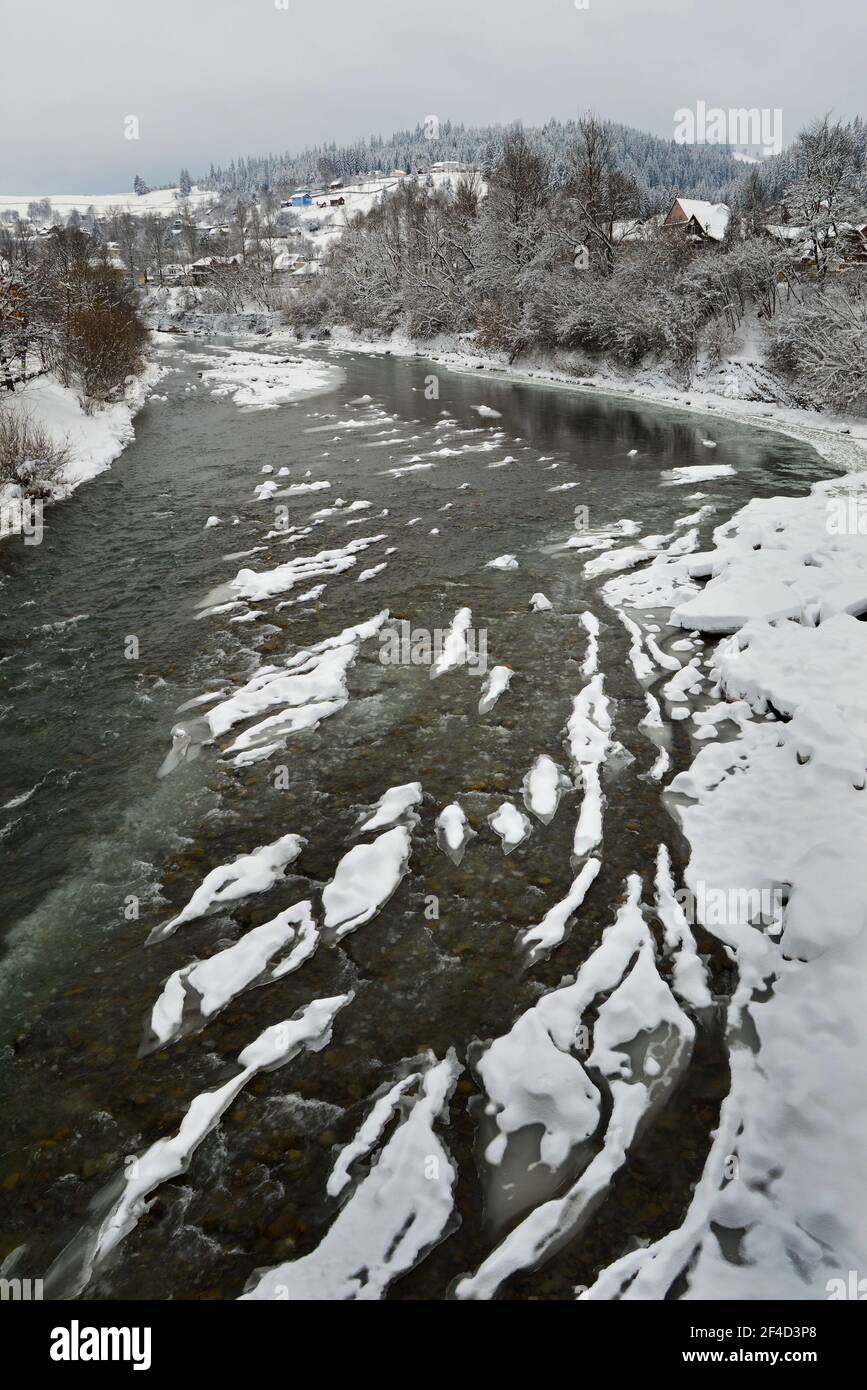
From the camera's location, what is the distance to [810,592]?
11.0m

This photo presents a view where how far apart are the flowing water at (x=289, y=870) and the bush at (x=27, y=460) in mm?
2329

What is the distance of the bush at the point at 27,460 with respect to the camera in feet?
58.9

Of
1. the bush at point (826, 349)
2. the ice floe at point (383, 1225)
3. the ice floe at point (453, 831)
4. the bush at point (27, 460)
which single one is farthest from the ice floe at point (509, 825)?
the bush at point (826, 349)

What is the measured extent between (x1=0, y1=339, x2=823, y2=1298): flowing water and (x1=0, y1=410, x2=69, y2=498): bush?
2329 mm

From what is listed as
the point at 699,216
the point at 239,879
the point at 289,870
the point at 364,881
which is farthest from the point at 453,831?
the point at 699,216

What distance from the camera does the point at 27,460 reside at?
60.2ft

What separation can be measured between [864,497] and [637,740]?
12145mm

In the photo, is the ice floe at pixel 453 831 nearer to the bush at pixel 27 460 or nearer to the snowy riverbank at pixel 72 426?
the snowy riverbank at pixel 72 426

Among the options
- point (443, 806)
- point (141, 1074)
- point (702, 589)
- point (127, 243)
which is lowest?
point (141, 1074)

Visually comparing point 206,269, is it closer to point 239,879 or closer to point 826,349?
point 826,349
